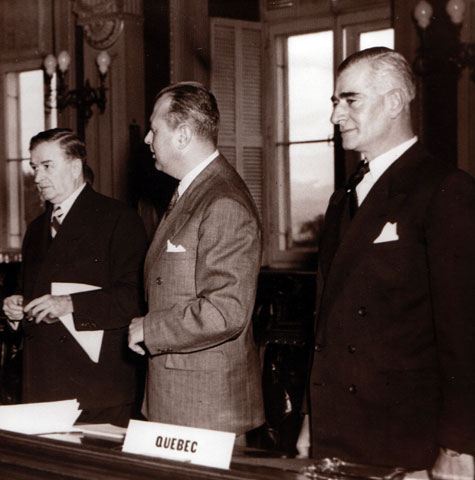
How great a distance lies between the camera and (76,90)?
6.79 meters

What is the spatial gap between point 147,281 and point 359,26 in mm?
4949

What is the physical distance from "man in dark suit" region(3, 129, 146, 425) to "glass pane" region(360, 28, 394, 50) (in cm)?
410

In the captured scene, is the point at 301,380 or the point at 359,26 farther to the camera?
the point at 359,26

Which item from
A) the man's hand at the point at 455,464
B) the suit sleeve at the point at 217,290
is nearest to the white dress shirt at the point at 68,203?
the suit sleeve at the point at 217,290

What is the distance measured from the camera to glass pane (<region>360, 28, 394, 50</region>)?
6.08 metres

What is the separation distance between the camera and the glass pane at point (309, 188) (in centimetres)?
654

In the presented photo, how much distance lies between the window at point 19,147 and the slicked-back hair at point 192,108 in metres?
6.09

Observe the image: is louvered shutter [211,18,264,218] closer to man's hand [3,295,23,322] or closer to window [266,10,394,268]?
window [266,10,394,268]

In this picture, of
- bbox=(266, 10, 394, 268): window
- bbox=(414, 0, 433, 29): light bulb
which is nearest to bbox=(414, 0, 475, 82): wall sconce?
bbox=(414, 0, 433, 29): light bulb

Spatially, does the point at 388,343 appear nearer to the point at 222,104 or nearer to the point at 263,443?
the point at 263,443

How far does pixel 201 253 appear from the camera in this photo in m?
1.75

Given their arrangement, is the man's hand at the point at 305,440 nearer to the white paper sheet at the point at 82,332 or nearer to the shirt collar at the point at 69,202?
the white paper sheet at the point at 82,332

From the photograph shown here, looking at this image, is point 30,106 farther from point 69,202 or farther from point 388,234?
point 388,234

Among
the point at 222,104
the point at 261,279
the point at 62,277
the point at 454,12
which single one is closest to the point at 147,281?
the point at 62,277
